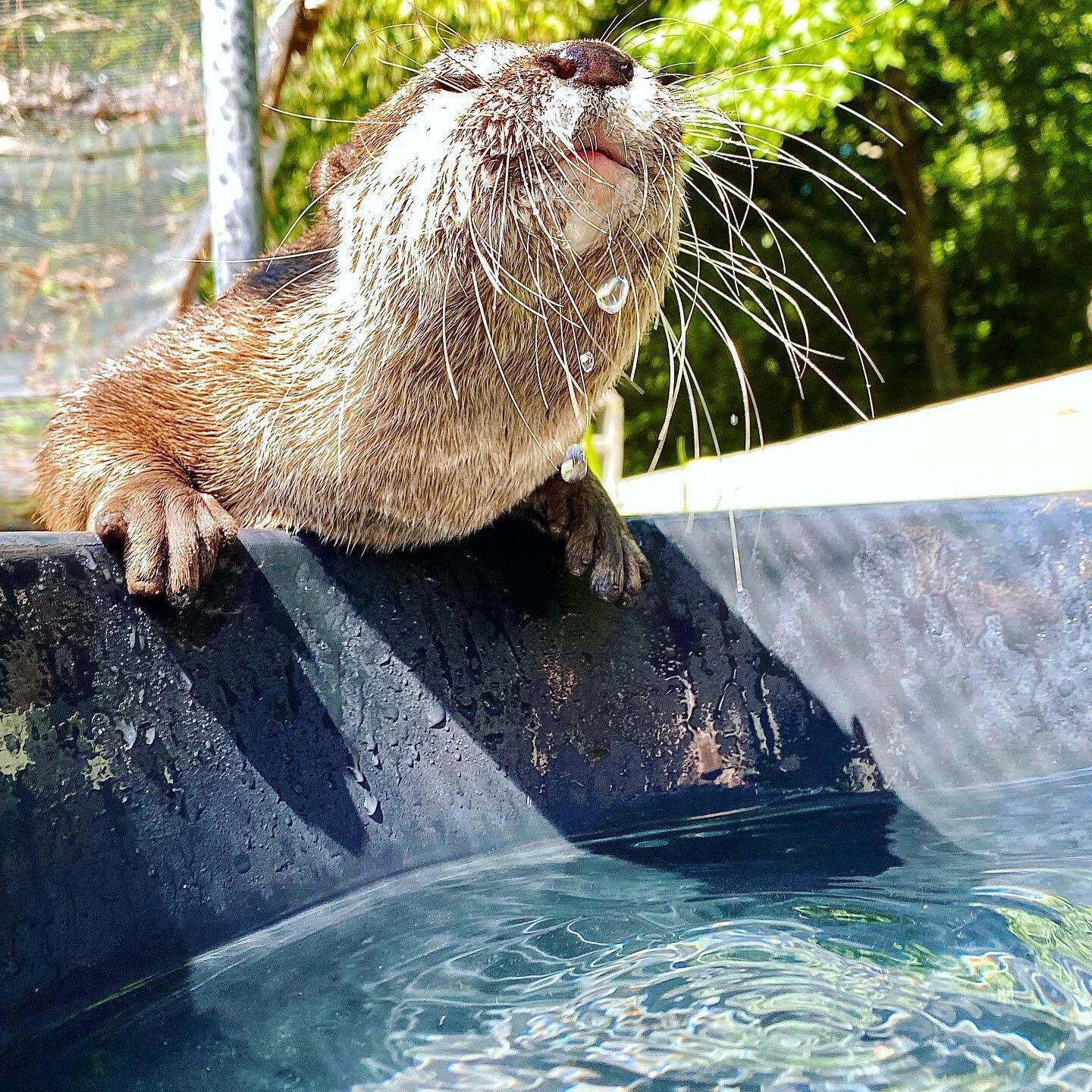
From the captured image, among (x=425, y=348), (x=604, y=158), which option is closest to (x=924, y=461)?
(x=425, y=348)

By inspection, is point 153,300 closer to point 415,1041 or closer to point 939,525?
point 939,525

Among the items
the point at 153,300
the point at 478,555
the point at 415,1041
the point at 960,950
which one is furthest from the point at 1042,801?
the point at 153,300

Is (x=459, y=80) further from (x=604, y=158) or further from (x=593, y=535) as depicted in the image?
(x=593, y=535)

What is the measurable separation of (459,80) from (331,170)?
48 cm

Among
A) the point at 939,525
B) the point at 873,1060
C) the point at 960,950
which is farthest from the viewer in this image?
the point at 939,525

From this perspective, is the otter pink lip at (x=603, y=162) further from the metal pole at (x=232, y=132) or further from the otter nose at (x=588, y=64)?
the metal pole at (x=232, y=132)

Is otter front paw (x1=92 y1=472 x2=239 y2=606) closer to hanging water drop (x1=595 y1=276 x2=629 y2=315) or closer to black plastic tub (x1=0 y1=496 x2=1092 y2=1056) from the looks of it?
black plastic tub (x1=0 y1=496 x2=1092 y2=1056)

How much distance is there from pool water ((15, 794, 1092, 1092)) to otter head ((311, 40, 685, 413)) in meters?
0.77

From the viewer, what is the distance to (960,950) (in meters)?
1.54

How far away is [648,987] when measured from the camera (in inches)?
58.7

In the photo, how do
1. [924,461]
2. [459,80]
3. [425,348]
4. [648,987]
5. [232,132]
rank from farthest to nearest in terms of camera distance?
1. [924,461]
2. [232,132]
3. [425,348]
4. [459,80]
5. [648,987]

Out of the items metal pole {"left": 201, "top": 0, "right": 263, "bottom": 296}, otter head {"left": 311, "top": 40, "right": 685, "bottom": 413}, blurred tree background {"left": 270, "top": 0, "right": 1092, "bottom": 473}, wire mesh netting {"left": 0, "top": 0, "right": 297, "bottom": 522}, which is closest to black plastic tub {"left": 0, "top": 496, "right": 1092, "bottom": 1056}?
otter head {"left": 311, "top": 40, "right": 685, "bottom": 413}

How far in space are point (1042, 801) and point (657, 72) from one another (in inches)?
51.4

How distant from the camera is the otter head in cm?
177
